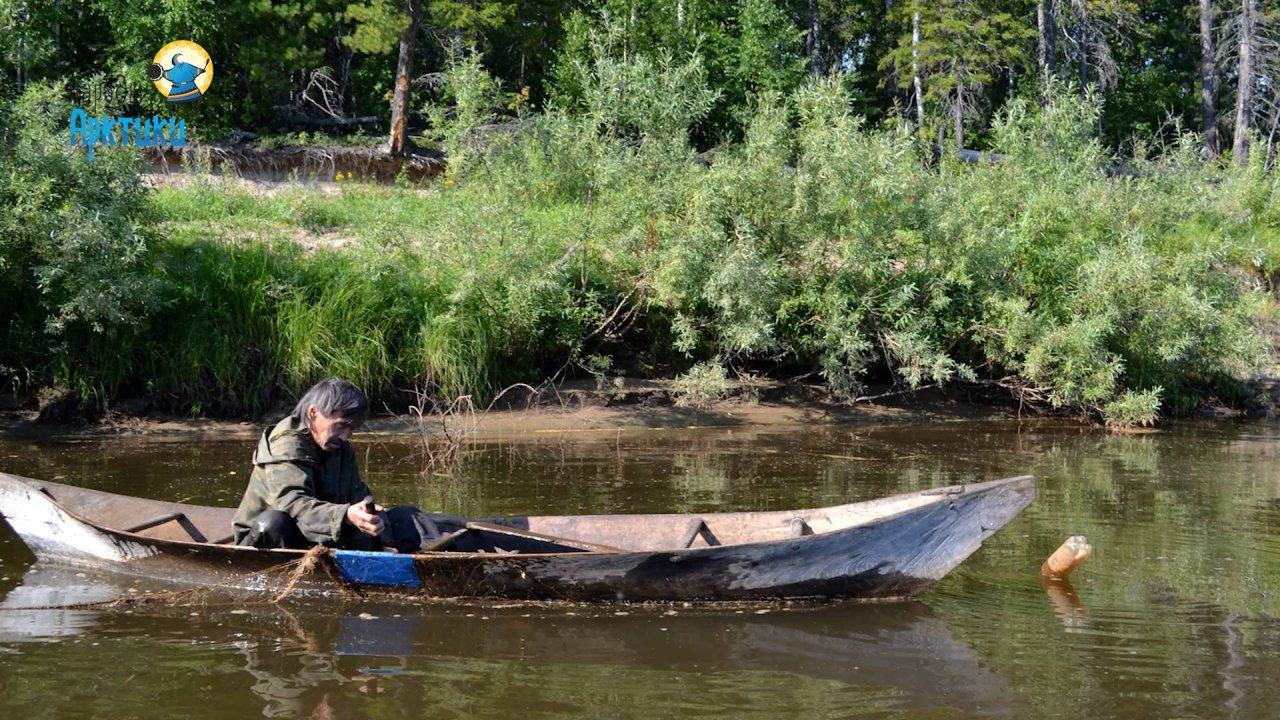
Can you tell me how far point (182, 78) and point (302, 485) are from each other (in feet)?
62.9

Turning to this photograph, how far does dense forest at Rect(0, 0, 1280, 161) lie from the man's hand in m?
15.5

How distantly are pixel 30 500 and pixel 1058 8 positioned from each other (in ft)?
94.9

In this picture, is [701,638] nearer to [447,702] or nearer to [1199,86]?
[447,702]

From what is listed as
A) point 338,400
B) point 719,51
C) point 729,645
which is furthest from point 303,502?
point 719,51

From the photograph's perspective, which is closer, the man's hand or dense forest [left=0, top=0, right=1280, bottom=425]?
the man's hand

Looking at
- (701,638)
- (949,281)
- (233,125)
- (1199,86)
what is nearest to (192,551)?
(701,638)

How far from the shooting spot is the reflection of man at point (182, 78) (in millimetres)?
23438

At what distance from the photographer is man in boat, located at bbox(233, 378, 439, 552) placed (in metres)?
6.77

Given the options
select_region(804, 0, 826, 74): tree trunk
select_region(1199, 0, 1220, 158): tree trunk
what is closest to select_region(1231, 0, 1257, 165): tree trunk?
select_region(1199, 0, 1220, 158): tree trunk

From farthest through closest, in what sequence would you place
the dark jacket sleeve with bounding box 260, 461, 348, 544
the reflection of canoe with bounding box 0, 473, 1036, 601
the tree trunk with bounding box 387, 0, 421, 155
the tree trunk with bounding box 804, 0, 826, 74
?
the tree trunk with bounding box 804, 0, 826, 74 < the tree trunk with bounding box 387, 0, 421, 155 < the reflection of canoe with bounding box 0, 473, 1036, 601 < the dark jacket sleeve with bounding box 260, 461, 348, 544

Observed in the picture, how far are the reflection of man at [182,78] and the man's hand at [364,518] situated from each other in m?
19.2

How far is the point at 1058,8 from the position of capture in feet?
100

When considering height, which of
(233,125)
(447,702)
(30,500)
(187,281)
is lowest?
(447,702)

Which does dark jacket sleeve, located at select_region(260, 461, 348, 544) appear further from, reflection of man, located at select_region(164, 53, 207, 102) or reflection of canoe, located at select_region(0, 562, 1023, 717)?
reflection of man, located at select_region(164, 53, 207, 102)
